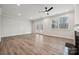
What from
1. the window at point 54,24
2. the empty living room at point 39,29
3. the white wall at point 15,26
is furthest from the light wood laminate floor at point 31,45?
the window at point 54,24

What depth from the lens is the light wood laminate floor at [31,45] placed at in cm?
204

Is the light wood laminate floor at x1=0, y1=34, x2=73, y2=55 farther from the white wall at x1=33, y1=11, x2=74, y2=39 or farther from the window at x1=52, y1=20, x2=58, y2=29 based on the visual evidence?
the window at x1=52, y1=20, x2=58, y2=29

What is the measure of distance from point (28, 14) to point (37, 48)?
0.72m

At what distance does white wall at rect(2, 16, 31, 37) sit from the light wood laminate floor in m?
0.11

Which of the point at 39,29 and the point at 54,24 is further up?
the point at 54,24

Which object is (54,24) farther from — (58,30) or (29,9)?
(29,9)

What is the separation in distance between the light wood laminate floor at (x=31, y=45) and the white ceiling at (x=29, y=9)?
474 millimetres

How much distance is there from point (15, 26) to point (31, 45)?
526mm

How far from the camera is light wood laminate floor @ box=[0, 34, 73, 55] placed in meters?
2.04

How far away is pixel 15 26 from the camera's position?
2.19 meters

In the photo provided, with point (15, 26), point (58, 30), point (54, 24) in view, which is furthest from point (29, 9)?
point (58, 30)

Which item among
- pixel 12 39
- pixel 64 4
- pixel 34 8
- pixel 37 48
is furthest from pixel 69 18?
pixel 12 39

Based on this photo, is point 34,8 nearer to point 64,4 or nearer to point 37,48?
point 64,4
